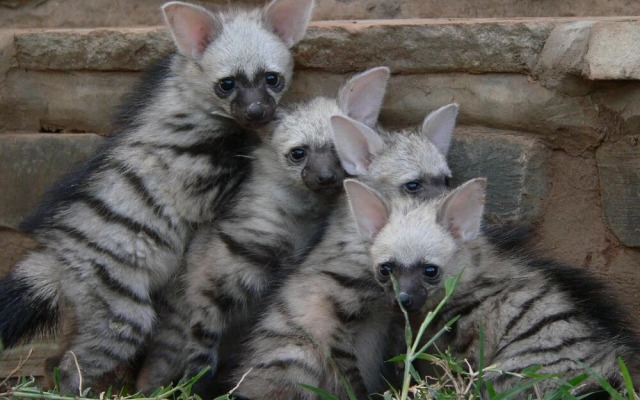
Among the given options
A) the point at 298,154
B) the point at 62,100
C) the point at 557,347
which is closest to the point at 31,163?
the point at 62,100

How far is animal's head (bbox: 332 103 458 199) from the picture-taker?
176 inches

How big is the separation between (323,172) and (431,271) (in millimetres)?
810

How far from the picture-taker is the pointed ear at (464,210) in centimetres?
391

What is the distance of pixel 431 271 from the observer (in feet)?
12.9

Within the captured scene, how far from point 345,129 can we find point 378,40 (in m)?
0.50

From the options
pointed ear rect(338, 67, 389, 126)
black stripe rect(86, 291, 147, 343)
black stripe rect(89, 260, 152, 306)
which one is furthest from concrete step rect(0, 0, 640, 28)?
black stripe rect(86, 291, 147, 343)

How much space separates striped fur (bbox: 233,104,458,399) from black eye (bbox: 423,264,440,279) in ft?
0.89

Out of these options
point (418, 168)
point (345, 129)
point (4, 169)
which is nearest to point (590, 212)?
point (418, 168)

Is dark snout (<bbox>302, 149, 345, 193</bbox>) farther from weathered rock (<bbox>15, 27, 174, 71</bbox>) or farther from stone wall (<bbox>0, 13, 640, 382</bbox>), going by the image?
weathered rock (<bbox>15, 27, 174, 71</bbox>)

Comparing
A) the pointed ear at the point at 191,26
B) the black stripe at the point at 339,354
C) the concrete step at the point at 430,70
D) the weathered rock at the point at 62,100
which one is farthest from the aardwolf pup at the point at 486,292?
the weathered rock at the point at 62,100

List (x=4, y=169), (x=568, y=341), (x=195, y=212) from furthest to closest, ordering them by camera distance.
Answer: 1. (x=4, y=169)
2. (x=195, y=212)
3. (x=568, y=341)

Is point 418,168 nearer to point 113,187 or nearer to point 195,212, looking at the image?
point 195,212

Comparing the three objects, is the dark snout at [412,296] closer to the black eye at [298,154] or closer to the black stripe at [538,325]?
the black stripe at [538,325]

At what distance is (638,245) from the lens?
14.3 ft
